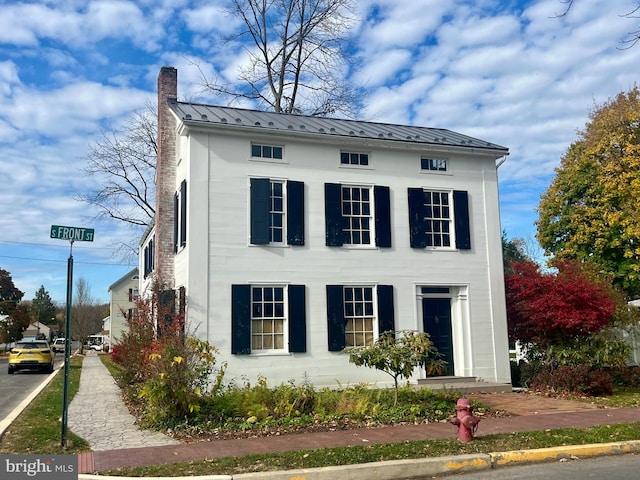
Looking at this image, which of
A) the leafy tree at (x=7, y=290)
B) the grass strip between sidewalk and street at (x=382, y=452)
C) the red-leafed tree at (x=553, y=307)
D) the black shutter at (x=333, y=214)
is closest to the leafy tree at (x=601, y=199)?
the red-leafed tree at (x=553, y=307)

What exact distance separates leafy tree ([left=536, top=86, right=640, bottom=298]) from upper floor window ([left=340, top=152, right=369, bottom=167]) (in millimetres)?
14441

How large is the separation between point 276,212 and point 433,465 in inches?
333

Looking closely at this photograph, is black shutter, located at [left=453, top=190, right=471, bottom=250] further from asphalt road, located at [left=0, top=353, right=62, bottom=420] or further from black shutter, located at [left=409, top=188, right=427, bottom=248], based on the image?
asphalt road, located at [left=0, top=353, right=62, bottom=420]

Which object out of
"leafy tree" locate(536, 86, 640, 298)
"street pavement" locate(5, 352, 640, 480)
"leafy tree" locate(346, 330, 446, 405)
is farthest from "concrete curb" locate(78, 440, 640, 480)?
"leafy tree" locate(536, 86, 640, 298)

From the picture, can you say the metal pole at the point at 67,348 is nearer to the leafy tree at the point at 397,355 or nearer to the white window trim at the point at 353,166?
the leafy tree at the point at 397,355

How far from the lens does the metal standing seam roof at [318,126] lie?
14.8 metres

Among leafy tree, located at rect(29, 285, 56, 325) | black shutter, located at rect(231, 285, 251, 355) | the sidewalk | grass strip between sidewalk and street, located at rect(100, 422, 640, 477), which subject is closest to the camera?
grass strip between sidewalk and street, located at rect(100, 422, 640, 477)

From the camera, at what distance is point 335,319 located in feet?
47.8

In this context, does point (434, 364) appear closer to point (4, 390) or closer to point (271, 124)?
point (271, 124)

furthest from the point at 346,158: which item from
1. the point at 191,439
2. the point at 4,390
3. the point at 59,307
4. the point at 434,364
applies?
the point at 59,307

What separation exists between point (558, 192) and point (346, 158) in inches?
792

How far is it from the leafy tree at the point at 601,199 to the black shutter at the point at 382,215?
553 inches

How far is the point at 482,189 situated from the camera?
1667cm

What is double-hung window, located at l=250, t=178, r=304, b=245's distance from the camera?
14305 mm
